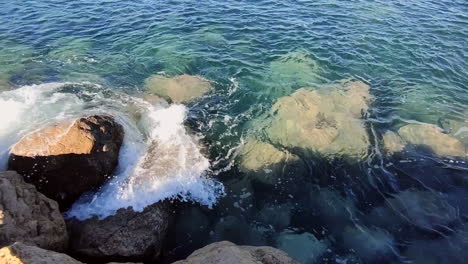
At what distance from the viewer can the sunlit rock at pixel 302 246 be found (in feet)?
31.0

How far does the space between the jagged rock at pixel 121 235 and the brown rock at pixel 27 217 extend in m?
0.50

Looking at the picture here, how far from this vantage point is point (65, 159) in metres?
9.80

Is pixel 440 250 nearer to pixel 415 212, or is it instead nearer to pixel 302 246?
pixel 415 212

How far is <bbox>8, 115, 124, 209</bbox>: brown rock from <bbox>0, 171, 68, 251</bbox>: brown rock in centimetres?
79

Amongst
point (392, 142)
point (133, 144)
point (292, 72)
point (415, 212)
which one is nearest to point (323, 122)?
point (392, 142)

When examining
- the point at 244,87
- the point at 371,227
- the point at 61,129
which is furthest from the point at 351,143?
the point at 61,129

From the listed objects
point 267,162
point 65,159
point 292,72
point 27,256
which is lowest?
point 267,162

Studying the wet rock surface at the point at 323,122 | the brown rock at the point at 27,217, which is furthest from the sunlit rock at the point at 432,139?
the brown rock at the point at 27,217

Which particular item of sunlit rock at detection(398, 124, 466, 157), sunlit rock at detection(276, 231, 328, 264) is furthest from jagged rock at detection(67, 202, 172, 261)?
sunlit rock at detection(398, 124, 466, 157)

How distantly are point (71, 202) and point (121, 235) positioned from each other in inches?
70.3

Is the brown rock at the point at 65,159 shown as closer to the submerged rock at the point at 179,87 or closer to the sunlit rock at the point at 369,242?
the submerged rock at the point at 179,87

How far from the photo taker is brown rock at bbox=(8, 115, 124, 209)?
382 inches

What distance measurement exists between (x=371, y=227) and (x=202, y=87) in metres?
7.76

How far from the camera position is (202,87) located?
14773mm
